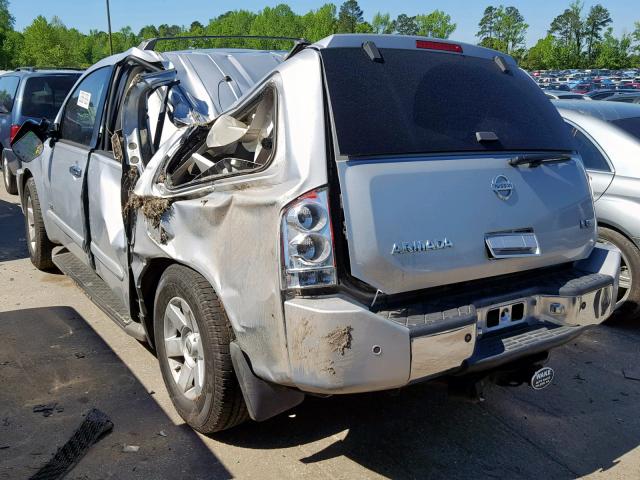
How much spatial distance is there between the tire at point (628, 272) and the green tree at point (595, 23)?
103318 millimetres

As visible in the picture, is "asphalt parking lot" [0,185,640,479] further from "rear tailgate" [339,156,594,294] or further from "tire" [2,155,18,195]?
"tire" [2,155,18,195]

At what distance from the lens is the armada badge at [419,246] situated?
2625 millimetres

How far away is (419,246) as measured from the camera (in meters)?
2.67

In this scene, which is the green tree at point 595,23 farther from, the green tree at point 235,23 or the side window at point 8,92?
the side window at point 8,92

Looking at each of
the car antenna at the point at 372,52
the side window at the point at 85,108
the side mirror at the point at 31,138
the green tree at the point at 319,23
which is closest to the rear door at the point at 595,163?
the car antenna at the point at 372,52

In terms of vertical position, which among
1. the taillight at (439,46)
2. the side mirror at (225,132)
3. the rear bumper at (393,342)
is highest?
the taillight at (439,46)

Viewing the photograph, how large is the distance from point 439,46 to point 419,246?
4.01 feet

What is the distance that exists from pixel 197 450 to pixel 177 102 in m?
2.09

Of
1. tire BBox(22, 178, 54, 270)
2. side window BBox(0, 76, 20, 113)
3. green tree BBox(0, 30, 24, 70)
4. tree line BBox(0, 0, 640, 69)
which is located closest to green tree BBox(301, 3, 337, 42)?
tree line BBox(0, 0, 640, 69)

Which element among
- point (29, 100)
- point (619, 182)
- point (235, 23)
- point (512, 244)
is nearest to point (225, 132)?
point (512, 244)

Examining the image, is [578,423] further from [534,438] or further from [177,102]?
[177,102]

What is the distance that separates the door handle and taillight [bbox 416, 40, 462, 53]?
2.61 metres

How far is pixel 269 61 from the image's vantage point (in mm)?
4941

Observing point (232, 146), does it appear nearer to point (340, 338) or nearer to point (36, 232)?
point (340, 338)
